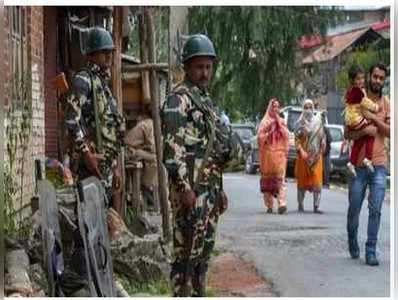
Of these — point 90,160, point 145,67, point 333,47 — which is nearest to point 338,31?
point 333,47

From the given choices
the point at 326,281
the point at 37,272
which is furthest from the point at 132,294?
the point at 326,281

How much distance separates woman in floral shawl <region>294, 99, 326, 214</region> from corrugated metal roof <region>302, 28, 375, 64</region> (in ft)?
0.67

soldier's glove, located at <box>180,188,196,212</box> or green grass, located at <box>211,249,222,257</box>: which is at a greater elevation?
soldier's glove, located at <box>180,188,196,212</box>

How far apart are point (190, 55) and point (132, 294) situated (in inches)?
46.0

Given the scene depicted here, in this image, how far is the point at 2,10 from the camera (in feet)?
23.1

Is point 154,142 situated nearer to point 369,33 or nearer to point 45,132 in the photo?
point 45,132

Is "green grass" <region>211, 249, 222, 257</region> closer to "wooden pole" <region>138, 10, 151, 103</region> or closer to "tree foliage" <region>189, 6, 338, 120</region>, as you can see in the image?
"tree foliage" <region>189, 6, 338, 120</region>

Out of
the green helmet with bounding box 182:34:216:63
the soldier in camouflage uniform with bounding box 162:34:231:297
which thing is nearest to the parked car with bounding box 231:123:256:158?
the soldier in camouflage uniform with bounding box 162:34:231:297

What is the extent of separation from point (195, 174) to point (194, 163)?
0.17 feet

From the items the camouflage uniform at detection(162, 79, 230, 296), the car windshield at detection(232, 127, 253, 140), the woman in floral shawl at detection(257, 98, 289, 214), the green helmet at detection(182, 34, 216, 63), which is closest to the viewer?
the camouflage uniform at detection(162, 79, 230, 296)

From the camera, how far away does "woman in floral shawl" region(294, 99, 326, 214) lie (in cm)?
735

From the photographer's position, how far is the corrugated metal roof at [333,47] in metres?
7.31

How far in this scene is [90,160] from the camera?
718 cm
